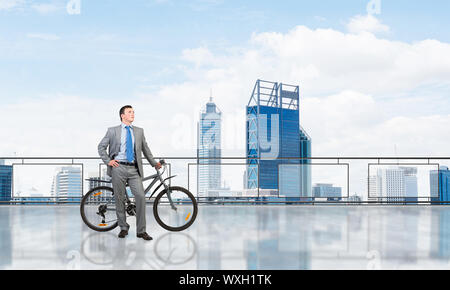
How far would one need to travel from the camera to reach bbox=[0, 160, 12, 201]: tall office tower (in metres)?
9.66

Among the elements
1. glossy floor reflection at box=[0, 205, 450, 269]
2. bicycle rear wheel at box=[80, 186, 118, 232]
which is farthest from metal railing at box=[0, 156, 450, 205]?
bicycle rear wheel at box=[80, 186, 118, 232]

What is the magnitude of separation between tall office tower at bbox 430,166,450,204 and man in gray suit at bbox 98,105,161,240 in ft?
25.1

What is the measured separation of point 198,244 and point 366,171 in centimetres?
656

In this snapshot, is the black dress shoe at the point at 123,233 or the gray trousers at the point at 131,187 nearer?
the gray trousers at the point at 131,187

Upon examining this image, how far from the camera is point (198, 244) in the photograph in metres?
4.25

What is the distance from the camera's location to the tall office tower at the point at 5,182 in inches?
380

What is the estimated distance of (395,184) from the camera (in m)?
9.69

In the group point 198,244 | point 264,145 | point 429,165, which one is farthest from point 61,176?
point 264,145

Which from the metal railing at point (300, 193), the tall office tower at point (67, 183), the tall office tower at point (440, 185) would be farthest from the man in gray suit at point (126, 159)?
the tall office tower at point (440, 185)

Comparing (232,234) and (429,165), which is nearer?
(232,234)

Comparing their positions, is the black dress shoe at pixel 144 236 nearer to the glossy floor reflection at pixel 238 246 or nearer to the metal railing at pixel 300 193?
the glossy floor reflection at pixel 238 246

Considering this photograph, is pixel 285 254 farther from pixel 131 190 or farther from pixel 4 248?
pixel 4 248

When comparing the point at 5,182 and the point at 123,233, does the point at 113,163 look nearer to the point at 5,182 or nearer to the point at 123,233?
the point at 123,233

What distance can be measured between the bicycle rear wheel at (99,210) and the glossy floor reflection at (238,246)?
0.42 feet
